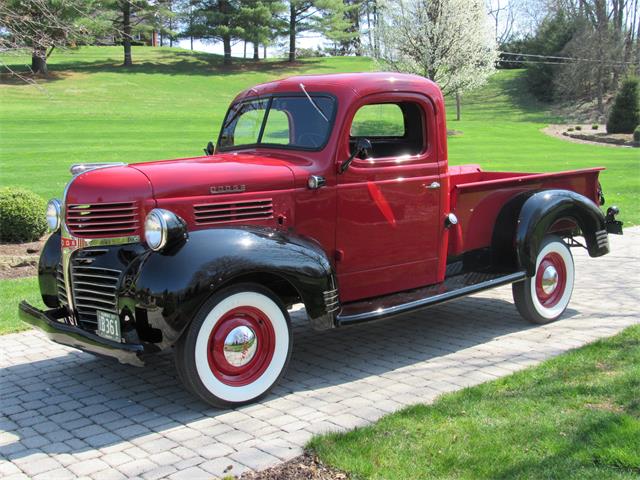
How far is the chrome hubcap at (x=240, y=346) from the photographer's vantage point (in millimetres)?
4326

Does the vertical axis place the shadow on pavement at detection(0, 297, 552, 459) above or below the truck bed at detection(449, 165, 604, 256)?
below

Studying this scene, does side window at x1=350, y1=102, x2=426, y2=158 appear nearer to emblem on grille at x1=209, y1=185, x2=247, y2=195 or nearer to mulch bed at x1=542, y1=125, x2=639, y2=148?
emblem on grille at x1=209, y1=185, x2=247, y2=195

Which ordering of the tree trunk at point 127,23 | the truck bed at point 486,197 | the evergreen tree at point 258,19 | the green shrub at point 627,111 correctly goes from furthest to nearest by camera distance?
the evergreen tree at point 258,19 → the tree trunk at point 127,23 → the green shrub at point 627,111 → the truck bed at point 486,197

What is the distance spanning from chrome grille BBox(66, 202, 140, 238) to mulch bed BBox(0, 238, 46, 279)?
429 centimetres

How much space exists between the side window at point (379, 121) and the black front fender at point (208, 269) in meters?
1.36

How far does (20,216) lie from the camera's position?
9695 millimetres

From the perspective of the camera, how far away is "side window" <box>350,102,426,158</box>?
5.57m

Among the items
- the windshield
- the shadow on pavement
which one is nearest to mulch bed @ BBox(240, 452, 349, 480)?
the shadow on pavement

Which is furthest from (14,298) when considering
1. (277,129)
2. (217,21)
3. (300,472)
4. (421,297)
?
(217,21)

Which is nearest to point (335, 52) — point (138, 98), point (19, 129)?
point (138, 98)

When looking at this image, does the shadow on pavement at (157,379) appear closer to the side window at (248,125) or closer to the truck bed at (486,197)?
the truck bed at (486,197)

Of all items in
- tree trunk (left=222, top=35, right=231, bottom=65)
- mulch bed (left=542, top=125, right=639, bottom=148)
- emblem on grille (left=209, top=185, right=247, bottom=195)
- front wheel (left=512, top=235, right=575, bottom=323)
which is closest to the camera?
emblem on grille (left=209, top=185, right=247, bottom=195)

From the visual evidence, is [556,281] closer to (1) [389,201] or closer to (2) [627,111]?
(1) [389,201]

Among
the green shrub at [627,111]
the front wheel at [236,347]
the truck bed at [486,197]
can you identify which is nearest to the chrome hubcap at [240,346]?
the front wheel at [236,347]
